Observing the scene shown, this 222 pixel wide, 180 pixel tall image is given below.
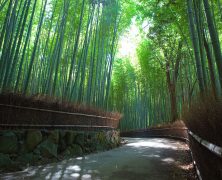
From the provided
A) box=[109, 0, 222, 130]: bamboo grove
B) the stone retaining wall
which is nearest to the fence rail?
the stone retaining wall

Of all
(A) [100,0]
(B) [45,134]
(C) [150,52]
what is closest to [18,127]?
(B) [45,134]

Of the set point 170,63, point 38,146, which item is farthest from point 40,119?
point 170,63

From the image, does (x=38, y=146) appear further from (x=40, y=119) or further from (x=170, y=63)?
(x=170, y=63)

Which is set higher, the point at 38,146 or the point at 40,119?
the point at 40,119

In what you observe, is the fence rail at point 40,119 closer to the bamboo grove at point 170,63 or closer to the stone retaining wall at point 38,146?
the stone retaining wall at point 38,146

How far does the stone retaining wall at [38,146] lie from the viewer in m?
4.64

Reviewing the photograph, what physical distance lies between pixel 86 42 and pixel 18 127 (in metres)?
5.28

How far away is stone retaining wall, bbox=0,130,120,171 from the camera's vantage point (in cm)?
464

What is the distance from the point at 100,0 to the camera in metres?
10.8

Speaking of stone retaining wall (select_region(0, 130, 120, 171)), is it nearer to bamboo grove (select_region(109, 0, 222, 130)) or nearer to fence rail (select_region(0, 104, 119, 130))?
fence rail (select_region(0, 104, 119, 130))

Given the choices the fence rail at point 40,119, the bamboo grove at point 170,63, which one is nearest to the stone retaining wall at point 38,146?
the fence rail at point 40,119

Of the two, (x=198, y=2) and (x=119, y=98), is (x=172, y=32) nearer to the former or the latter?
(x=198, y=2)

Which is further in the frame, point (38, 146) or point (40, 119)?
point (40, 119)

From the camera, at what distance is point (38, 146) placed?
5.45 m
